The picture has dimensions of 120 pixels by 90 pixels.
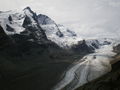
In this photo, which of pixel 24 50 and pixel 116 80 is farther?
pixel 24 50

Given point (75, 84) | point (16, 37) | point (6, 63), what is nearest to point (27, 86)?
point (75, 84)

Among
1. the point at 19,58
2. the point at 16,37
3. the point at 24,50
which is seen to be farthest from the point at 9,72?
the point at 16,37

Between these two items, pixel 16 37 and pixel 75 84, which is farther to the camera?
pixel 16 37

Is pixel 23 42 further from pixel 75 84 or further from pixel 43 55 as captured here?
pixel 75 84

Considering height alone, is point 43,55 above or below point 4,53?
below

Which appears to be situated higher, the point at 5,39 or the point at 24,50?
the point at 5,39

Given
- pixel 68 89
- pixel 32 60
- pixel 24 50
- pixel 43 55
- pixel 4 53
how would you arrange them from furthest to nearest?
pixel 43 55 → pixel 24 50 → pixel 32 60 → pixel 4 53 → pixel 68 89

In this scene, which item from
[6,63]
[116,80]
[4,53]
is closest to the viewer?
[116,80]

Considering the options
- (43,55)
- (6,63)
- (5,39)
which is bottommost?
(43,55)

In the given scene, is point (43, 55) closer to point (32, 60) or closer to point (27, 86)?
point (32, 60)

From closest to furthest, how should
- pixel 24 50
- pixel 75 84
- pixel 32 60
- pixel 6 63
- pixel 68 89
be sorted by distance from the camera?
pixel 68 89
pixel 75 84
pixel 6 63
pixel 32 60
pixel 24 50
